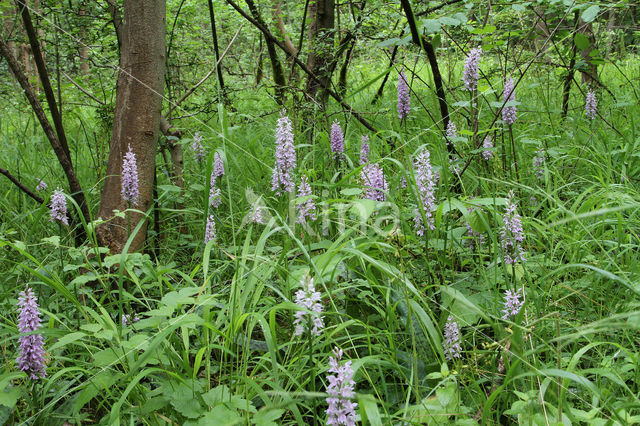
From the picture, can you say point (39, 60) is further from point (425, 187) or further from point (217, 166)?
point (425, 187)

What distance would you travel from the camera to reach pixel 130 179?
2434 mm

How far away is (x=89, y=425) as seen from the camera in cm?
166

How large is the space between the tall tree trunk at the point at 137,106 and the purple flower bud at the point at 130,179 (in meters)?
0.18

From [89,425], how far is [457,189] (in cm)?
232

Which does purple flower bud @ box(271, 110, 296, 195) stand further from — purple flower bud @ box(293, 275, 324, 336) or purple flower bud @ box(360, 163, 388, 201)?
purple flower bud @ box(293, 275, 324, 336)

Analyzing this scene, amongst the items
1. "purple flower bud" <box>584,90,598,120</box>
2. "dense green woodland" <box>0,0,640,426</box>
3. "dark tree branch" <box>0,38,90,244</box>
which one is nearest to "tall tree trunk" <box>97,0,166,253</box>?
"dense green woodland" <box>0,0,640,426</box>

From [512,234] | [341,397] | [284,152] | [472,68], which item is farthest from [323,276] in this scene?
[472,68]

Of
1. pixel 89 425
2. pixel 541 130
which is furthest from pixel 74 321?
pixel 541 130

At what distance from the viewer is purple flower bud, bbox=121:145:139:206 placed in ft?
7.94

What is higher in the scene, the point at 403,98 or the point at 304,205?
the point at 403,98

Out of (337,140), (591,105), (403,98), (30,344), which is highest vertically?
(403,98)

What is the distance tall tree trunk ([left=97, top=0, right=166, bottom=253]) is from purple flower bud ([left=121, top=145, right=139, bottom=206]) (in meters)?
0.18

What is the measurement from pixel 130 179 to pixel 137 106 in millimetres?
490

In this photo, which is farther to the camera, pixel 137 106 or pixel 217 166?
pixel 217 166
